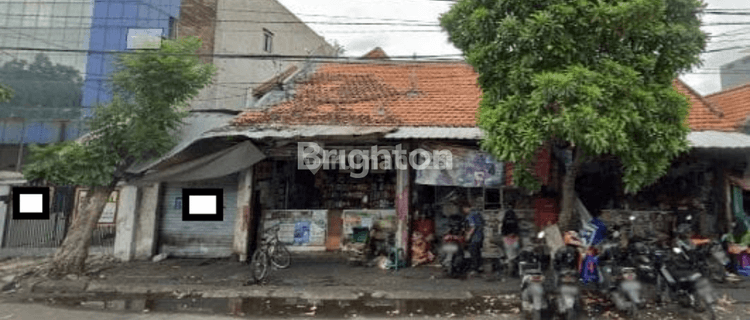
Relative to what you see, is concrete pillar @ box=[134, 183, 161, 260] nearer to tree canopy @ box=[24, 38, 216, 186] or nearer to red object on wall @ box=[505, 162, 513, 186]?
tree canopy @ box=[24, 38, 216, 186]

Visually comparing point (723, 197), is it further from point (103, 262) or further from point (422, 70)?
point (103, 262)

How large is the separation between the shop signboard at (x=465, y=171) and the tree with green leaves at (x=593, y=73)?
251 centimetres

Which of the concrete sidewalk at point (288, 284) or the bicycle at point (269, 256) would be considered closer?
the concrete sidewalk at point (288, 284)

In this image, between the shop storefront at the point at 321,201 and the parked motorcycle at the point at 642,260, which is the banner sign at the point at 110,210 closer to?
the shop storefront at the point at 321,201

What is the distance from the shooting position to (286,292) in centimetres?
809

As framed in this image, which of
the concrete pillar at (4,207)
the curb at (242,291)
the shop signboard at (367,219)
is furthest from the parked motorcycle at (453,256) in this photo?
the concrete pillar at (4,207)

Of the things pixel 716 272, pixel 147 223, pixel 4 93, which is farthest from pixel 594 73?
pixel 4 93

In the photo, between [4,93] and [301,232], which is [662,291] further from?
[4,93]

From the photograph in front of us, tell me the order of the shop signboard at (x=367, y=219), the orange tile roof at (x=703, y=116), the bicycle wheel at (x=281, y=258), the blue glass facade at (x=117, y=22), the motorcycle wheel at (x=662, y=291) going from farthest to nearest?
the blue glass facade at (x=117, y=22)
the shop signboard at (x=367, y=219)
the orange tile roof at (x=703, y=116)
the bicycle wheel at (x=281, y=258)
the motorcycle wheel at (x=662, y=291)

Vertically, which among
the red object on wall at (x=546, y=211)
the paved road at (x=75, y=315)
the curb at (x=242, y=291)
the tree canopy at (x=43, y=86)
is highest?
the tree canopy at (x=43, y=86)

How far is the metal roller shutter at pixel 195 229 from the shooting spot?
1137cm

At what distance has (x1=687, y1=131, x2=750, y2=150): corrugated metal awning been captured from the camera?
868cm

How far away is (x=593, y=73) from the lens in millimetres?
6238

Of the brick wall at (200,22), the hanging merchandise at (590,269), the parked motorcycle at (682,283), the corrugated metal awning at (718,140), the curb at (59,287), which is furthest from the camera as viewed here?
the brick wall at (200,22)
